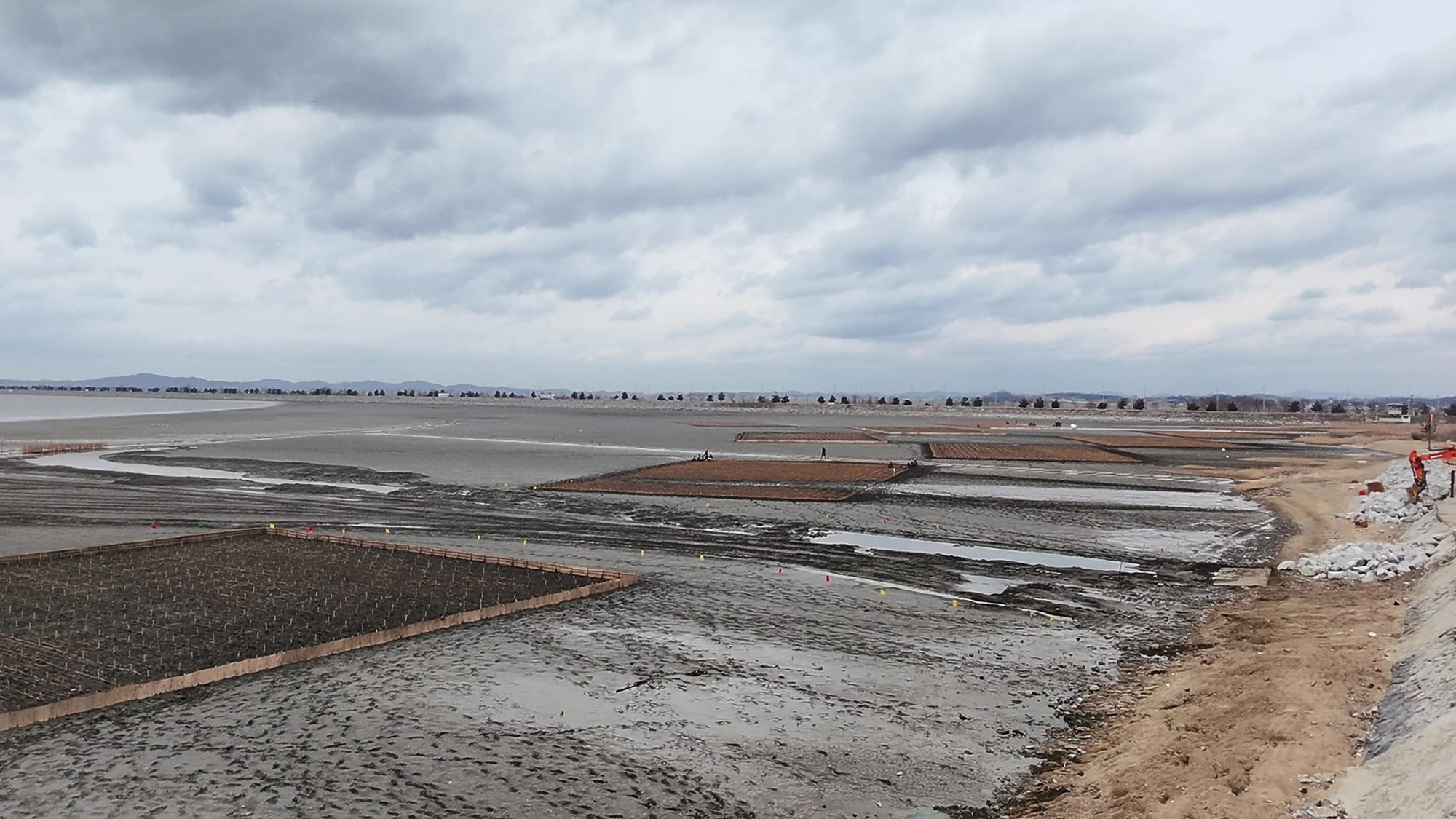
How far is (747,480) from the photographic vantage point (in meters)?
47.5

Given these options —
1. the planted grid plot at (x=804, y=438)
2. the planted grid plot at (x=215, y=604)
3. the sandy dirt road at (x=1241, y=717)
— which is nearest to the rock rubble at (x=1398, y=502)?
the sandy dirt road at (x=1241, y=717)

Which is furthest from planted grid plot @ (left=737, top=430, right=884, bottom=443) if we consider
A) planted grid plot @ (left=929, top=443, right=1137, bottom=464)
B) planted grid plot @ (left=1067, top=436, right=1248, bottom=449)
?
planted grid plot @ (left=1067, top=436, right=1248, bottom=449)

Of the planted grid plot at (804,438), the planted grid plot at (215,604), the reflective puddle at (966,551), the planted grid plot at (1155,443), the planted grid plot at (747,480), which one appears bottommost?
the reflective puddle at (966,551)

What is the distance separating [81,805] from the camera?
10.4m

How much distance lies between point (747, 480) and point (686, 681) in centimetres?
3245

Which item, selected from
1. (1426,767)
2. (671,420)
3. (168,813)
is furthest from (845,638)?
(671,420)

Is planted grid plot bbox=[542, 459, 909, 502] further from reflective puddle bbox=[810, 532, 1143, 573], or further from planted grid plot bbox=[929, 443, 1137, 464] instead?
reflective puddle bbox=[810, 532, 1143, 573]

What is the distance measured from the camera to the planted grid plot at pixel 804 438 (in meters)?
85.1

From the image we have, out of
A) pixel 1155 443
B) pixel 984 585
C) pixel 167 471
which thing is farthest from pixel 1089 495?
pixel 167 471

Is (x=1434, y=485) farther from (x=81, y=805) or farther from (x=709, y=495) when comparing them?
(x=81, y=805)

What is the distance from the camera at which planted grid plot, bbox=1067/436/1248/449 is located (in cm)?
7619

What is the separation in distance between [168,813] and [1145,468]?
5601 centimetres

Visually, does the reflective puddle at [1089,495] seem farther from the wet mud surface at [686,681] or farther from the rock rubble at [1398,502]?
the rock rubble at [1398,502]

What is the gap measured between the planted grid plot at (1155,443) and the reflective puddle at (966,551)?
54673 mm
